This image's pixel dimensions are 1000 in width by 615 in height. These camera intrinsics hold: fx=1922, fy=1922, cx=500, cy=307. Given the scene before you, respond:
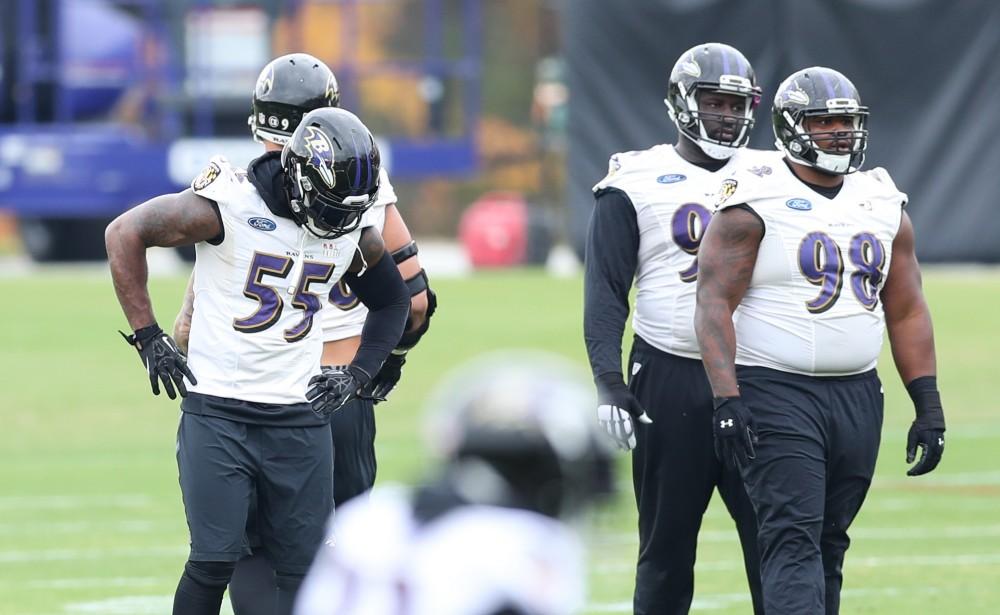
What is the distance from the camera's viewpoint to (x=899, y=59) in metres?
20.6

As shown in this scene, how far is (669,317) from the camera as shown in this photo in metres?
6.25

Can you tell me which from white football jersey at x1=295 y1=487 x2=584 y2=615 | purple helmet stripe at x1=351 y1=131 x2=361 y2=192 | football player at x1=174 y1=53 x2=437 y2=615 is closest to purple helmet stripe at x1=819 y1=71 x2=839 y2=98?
football player at x1=174 y1=53 x2=437 y2=615

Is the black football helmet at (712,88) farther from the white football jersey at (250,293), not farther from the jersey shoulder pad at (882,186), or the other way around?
the white football jersey at (250,293)

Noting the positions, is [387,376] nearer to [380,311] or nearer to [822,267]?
[380,311]

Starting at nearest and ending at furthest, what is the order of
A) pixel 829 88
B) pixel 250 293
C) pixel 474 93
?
pixel 250 293
pixel 829 88
pixel 474 93

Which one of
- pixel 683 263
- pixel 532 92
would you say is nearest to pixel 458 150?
pixel 532 92

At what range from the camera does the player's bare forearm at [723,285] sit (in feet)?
19.0

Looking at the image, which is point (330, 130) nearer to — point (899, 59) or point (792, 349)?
point (792, 349)

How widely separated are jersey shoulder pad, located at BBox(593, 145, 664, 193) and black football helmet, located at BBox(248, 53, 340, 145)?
3.21 ft

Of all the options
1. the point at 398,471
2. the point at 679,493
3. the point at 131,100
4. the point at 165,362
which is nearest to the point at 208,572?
the point at 165,362

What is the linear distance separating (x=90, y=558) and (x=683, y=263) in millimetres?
3892

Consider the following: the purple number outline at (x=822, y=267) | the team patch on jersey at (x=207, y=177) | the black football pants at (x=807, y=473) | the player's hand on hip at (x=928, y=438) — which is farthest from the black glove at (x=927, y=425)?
the team patch on jersey at (x=207, y=177)

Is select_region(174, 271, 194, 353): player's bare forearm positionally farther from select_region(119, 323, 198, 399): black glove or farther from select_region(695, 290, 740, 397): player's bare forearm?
select_region(695, 290, 740, 397): player's bare forearm

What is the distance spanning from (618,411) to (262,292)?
1.21 metres
